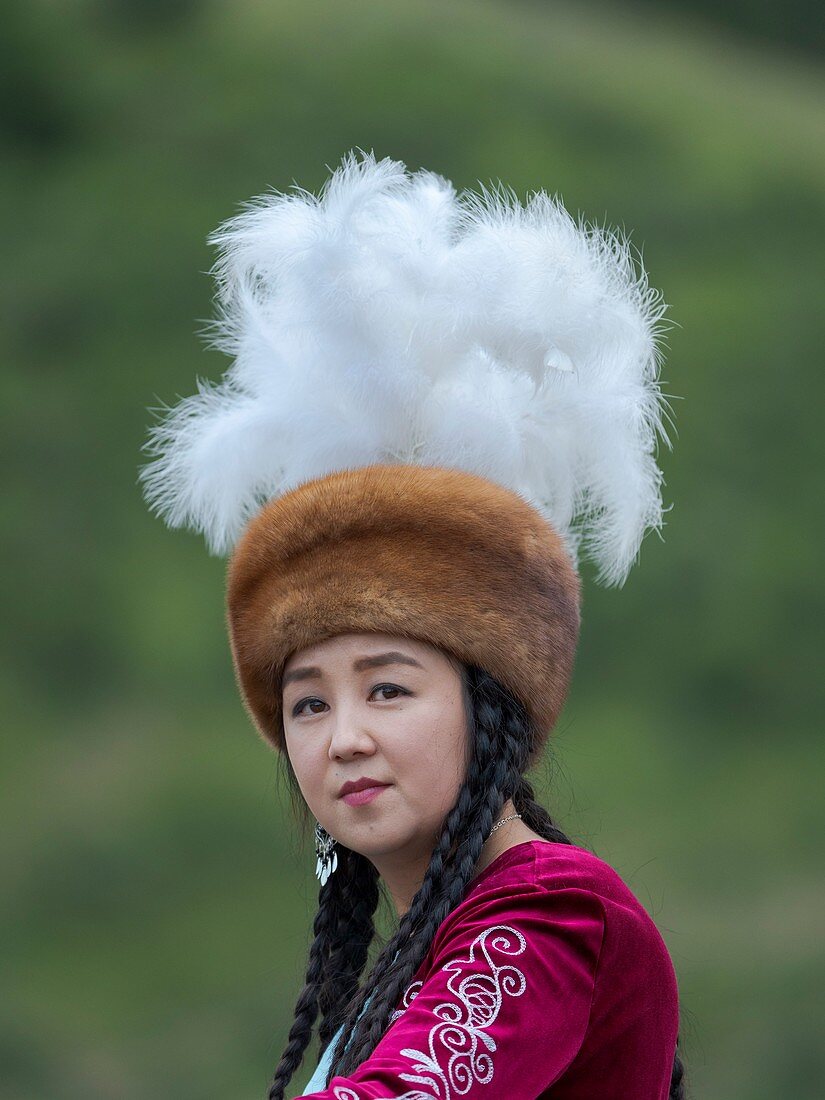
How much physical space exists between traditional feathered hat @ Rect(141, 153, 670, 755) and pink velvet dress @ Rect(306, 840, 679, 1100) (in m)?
0.37

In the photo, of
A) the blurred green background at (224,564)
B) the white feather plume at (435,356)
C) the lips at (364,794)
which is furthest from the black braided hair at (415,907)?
the blurred green background at (224,564)

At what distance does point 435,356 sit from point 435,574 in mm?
414

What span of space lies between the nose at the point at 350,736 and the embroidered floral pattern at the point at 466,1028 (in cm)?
35

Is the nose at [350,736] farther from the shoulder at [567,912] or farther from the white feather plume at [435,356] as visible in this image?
the white feather plume at [435,356]

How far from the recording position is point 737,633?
7.21 meters

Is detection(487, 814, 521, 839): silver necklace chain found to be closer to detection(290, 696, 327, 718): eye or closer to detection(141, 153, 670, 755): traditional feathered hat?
detection(141, 153, 670, 755): traditional feathered hat

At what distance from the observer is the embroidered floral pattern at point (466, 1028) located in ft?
4.99

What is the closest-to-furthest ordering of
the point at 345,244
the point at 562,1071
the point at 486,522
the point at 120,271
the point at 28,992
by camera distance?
the point at 562,1071 < the point at 486,522 < the point at 345,244 < the point at 28,992 < the point at 120,271

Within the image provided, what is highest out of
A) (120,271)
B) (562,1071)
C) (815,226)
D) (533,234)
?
(815,226)

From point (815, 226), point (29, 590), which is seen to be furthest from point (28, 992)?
point (815, 226)

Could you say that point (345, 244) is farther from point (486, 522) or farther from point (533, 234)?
point (486, 522)

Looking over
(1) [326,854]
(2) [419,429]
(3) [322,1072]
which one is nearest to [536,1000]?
(3) [322,1072]

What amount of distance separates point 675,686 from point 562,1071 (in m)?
5.60

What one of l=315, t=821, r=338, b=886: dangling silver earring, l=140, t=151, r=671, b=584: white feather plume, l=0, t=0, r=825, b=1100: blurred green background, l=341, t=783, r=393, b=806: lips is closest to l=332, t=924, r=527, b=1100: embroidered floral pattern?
l=341, t=783, r=393, b=806: lips
